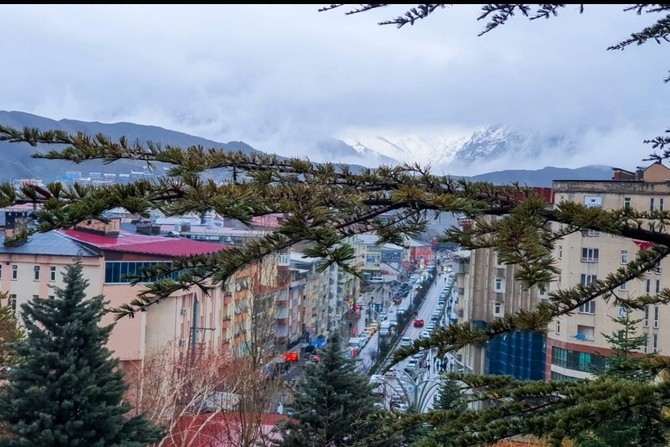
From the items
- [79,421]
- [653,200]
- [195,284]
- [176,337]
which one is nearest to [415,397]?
[79,421]

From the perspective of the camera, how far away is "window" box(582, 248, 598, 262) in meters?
13.7

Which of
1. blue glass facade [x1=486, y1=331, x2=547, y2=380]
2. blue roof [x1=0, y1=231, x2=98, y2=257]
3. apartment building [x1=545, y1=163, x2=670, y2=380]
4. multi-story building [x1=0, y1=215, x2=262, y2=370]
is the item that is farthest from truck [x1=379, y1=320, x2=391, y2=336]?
blue roof [x1=0, y1=231, x2=98, y2=257]

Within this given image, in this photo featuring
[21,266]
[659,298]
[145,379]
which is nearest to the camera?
[659,298]

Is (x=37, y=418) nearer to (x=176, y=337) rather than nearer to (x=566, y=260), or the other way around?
(x=176, y=337)

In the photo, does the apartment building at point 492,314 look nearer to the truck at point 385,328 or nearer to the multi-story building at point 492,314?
the multi-story building at point 492,314

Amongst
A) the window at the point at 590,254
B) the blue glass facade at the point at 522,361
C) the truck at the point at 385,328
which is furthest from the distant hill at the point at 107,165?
the truck at the point at 385,328

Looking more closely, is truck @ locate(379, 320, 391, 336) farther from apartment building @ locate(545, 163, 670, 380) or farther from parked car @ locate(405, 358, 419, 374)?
parked car @ locate(405, 358, 419, 374)

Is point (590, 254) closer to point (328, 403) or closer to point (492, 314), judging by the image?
point (492, 314)

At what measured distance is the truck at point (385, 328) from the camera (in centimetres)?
1739

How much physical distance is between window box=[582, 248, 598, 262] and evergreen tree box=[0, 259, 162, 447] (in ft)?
29.7

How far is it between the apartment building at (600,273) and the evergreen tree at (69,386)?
22.8 ft

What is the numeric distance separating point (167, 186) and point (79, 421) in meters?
6.96

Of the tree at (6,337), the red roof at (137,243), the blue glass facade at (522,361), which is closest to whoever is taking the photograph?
the tree at (6,337)

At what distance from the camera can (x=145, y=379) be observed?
35.8 ft
